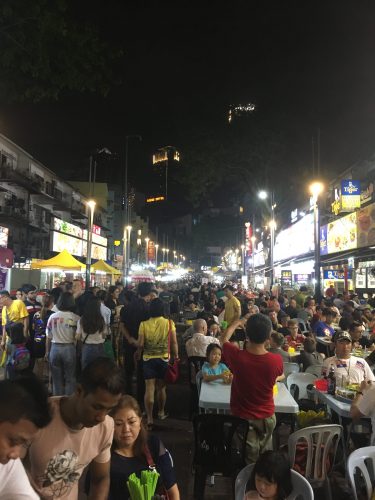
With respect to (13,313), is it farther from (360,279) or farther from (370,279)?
(360,279)

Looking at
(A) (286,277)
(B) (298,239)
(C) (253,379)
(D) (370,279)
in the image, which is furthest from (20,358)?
(B) (298,239)

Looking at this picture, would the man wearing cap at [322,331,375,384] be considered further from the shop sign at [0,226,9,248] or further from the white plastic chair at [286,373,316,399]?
the shop sign at [0,226,9,248]

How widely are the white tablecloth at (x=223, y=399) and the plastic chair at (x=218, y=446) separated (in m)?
0.78

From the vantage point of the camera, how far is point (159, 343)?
670cm

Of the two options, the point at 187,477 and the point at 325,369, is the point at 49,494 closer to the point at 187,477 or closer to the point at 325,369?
the point at 187,477

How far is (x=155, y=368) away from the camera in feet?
22.0

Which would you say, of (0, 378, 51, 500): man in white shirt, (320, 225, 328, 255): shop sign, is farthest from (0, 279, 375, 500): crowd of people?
(320, 225, 328, 255): shop sign

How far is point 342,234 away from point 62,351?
17.3 meters

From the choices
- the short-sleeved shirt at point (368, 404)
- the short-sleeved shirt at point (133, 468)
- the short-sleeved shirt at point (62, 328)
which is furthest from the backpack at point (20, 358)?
the short-sleeved shirt at point (368, 404)

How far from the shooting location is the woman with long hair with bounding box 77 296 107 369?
695 centimetres

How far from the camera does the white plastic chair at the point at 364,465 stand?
11.0 feet

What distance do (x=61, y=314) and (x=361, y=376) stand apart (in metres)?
4.97

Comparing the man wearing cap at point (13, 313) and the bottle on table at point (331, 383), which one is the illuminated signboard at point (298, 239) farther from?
the bottle on table at point (331, 383)

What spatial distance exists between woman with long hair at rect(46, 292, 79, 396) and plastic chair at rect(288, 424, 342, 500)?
4265mm
